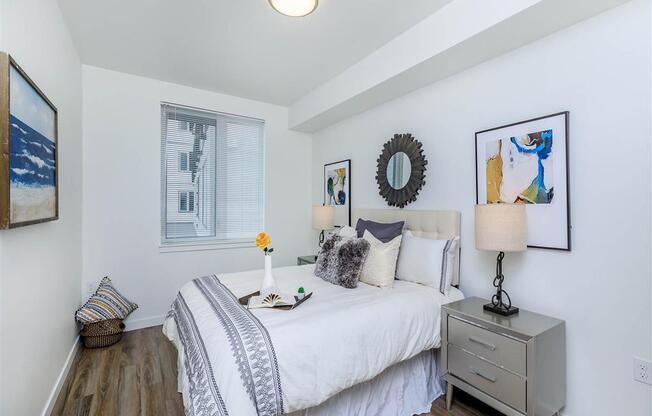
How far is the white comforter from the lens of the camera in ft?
4.54

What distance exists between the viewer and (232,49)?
280 centimetres

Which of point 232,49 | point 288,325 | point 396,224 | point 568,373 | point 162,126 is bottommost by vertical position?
point 568,373

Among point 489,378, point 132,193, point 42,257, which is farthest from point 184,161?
point 489,378

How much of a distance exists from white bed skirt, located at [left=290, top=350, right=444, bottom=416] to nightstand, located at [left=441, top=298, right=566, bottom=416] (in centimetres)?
17

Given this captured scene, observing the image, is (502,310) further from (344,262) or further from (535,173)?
(344,262)

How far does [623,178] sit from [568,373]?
115cm

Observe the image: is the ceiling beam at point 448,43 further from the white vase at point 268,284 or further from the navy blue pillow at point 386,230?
the white vase at point 268,284

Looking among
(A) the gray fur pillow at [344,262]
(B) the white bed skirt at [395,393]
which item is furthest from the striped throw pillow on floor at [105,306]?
(B) the white bed skirt at [395,393]

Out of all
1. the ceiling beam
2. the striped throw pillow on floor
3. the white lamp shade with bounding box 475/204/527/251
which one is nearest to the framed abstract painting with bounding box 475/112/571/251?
the white lamp shade with bounding box 475/204/527/251

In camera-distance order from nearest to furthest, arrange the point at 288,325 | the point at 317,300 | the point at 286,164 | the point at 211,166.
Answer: the point at 288,325
the point at 317,300
the point at 211,166
the point at 286,164

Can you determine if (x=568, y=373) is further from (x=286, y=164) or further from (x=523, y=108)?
(x=286, y=164)

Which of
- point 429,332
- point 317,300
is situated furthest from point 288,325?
point 429,332

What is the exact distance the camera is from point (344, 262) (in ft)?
8.02

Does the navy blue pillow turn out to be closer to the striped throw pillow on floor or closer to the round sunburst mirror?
the round sunburst mirror
